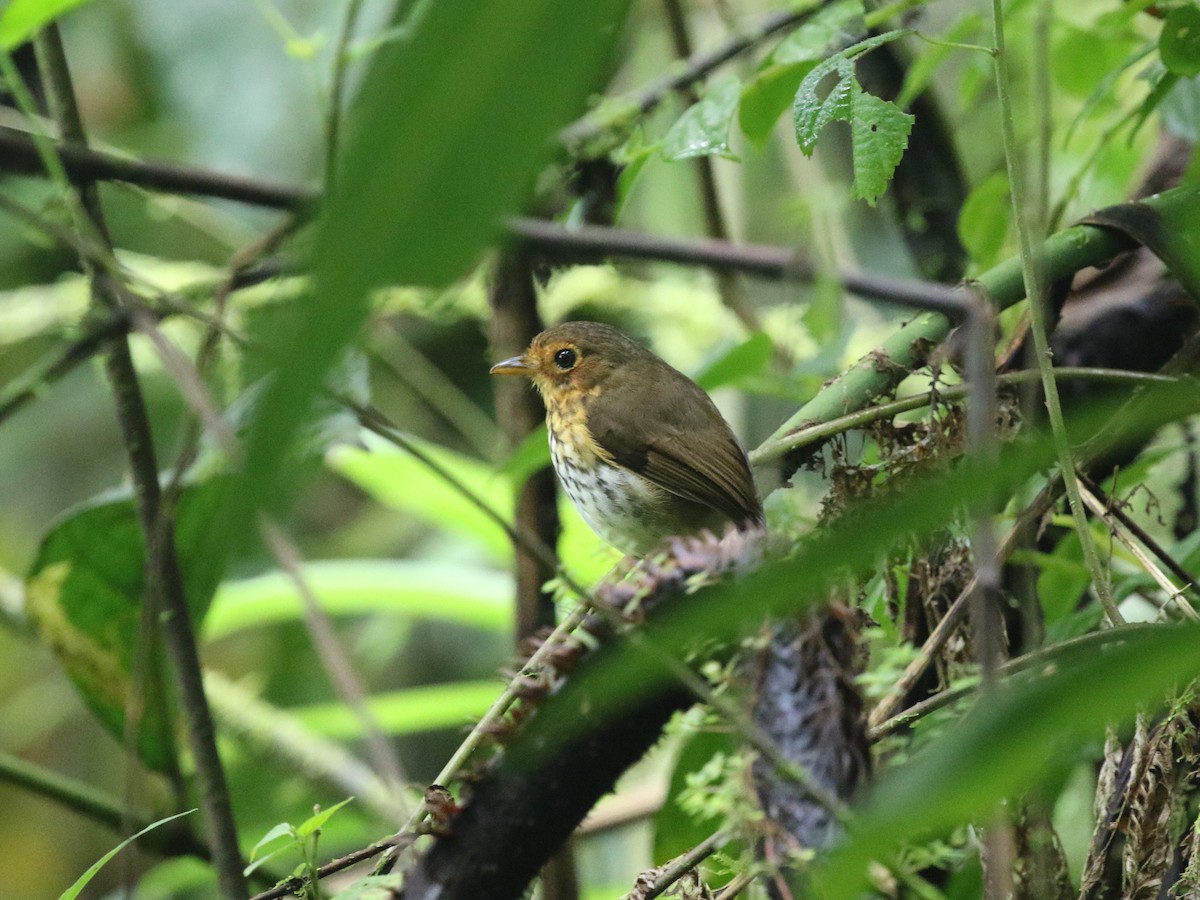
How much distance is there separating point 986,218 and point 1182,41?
0.62m

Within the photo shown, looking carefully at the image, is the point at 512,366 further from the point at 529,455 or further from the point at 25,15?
the point at 25,15

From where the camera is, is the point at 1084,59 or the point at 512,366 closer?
the point at 1084,59

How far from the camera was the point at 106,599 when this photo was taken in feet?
6.57

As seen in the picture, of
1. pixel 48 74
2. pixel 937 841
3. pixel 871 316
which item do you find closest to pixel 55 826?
pixel 871 316

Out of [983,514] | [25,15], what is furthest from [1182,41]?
[25,15]

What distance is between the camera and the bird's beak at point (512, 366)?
2.48 m

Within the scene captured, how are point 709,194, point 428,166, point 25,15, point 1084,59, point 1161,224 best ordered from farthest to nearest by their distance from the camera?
point 709,194
point 1084,59
point 1161,224
point 25,15
point 428,166

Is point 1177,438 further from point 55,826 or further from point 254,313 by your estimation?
point 55,826

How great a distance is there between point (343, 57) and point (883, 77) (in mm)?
1265

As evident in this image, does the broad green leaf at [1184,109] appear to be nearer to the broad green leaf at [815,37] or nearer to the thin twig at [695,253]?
the broad green leaf at [815,37]

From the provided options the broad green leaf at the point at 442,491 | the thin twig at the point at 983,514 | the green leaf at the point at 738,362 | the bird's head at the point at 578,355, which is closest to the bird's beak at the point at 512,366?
the bird's head at the point at 578,355

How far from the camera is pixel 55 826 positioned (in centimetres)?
521

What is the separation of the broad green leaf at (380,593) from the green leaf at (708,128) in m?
1.79

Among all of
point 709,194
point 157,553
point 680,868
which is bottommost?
point 680,868
